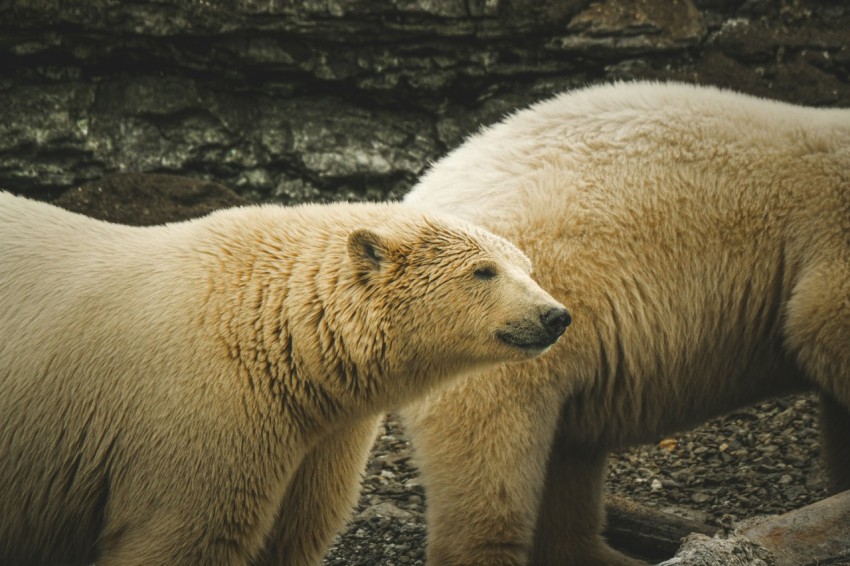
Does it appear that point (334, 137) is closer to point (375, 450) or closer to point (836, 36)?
point (375, 450)

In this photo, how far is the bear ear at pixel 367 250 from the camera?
3445 mm

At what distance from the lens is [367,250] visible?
349cm

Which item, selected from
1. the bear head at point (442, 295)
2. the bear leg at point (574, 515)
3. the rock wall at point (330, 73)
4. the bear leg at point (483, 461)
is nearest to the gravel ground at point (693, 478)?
the bear leg at point (574, 515)

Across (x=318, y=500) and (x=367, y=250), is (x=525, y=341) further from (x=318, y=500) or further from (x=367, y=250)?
(x=318, y=500)

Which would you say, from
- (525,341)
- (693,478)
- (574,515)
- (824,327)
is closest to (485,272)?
(525,341)

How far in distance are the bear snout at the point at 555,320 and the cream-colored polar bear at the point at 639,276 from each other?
682mm

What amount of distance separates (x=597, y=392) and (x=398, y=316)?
1337 mm

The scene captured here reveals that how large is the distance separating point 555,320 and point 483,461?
0.93 m

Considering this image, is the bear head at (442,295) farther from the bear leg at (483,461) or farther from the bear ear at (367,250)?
the bear leg at (483,461)

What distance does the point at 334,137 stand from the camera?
707cm

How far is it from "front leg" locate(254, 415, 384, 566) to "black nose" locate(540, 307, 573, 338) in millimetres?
877

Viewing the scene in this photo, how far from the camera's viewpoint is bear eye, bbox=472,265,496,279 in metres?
3.49

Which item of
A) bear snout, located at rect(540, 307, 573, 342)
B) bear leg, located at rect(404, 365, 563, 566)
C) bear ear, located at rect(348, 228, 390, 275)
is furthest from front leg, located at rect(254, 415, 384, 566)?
bear snout, located at rect(540, 307, 573, 342)

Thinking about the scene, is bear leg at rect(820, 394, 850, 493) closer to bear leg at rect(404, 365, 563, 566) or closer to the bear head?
bear leg at rect(404, 365, 563, 566)
